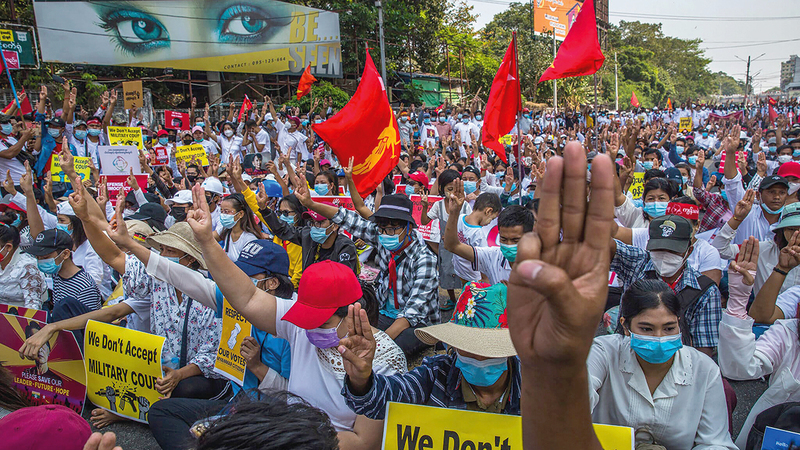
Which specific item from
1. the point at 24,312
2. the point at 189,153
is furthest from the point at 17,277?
the point at 189,153

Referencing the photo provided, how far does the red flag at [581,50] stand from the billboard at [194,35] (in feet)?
53.1

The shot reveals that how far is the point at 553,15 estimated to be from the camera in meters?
29.3

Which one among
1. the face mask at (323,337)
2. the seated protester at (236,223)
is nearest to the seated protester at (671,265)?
the face mask at (323,337)

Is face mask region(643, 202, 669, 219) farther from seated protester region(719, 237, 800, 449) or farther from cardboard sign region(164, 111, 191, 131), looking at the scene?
cardboard sign region(164, 111, 191, 131)

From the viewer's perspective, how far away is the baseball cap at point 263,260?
361 centimetres

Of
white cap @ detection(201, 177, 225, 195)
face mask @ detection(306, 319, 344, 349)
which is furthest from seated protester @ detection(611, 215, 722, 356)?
white cap @ detection(201, 177, 225, 195)

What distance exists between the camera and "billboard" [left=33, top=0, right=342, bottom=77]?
1747cm

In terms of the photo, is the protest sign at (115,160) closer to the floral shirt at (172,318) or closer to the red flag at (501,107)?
the floral shirt at (172,318)

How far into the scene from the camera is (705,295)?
131 inches

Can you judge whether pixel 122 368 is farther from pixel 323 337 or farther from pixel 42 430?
pixel 42 430

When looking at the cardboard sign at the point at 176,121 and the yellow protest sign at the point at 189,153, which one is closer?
the yellow protest sign at the point at 189,153

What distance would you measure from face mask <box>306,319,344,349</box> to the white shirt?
128 cm

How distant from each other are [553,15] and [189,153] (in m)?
25.6

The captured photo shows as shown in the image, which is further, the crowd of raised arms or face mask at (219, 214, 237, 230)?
face mask at (219, 214, 237, 230)
